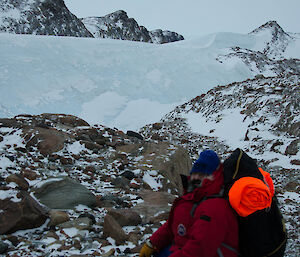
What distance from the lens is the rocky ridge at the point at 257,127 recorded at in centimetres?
983

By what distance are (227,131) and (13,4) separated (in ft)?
236

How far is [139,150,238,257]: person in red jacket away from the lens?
2029mm

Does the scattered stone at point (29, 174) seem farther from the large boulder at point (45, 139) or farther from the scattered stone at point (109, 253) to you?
the scattered stone at point (109, 253)

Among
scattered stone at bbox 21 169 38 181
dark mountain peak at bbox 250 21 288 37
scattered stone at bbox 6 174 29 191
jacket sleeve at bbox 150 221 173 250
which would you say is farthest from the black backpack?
dark mountain peak at bbox 250 21 288 37

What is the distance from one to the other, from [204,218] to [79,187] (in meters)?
4.57

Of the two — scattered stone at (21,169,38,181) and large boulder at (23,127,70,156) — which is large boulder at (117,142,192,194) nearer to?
large boulder at (23,127,70,156)

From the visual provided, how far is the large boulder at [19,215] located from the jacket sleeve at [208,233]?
3.45 metres

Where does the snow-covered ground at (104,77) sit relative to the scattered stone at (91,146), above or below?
above

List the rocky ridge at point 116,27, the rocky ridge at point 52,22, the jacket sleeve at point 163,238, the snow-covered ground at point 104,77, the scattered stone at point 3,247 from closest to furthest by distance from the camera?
the jacket sleeve at point 163,238
the scattered stone at point 3,247
the snow-covered ground at point 104,77
the rocky ridge at point 52,22
the rocky ridge at point 116,27

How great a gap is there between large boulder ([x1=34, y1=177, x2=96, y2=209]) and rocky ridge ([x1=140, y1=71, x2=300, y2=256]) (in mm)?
4372

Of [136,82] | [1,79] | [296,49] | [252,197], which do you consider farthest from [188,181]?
[296,49]

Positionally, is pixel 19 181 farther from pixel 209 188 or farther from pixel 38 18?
pixel 38 18

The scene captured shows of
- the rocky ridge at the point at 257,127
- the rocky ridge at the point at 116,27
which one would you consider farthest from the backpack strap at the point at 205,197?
the rocky ridge at the point at 116,27

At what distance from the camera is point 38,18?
69188 mm
